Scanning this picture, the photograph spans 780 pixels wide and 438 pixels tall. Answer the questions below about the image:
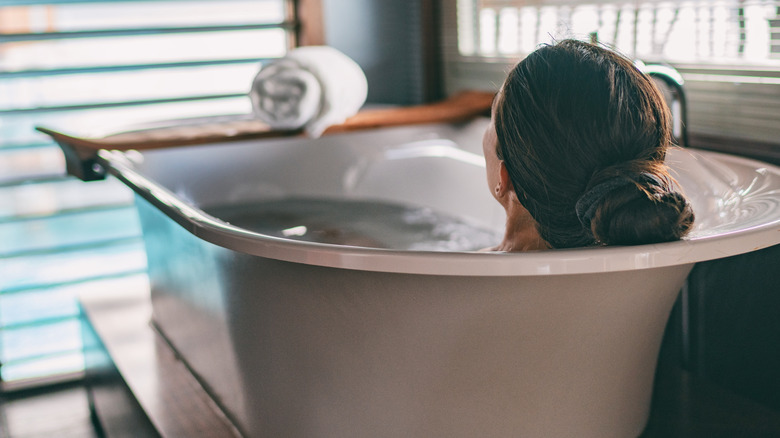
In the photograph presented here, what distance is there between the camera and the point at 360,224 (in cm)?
236

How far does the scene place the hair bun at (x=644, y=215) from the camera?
0.95 m

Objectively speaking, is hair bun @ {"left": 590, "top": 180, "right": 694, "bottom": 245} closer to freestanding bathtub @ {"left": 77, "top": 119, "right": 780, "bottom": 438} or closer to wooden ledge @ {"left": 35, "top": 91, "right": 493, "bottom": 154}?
freestanding bathtub @ {"left": 77, "top": 119, "right": 780, "bottom": 438}

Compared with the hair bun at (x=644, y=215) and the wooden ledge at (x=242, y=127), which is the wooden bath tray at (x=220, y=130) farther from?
the hair bun at (x=644, y=215)

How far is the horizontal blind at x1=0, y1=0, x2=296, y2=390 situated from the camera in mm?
2668

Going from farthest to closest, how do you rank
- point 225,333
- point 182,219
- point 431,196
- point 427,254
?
point 431,196 → point 225,333 → point 182,219 → point 427,254

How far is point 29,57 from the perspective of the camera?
268cm

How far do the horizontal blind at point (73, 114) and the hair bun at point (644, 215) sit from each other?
1.89m

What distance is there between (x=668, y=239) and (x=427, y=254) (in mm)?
304

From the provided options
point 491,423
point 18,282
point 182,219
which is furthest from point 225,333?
point 18,282

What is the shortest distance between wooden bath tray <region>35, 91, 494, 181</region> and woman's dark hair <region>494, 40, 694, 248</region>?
1.39 m

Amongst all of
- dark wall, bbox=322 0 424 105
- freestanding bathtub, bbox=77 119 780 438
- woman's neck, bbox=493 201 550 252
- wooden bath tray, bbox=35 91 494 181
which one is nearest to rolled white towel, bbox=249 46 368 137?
wooden bath tray, bbox=35 91 494 181

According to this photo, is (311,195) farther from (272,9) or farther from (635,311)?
(635,311)

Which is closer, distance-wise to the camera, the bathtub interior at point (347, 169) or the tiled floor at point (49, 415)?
the tiled floor at point (49, 415)

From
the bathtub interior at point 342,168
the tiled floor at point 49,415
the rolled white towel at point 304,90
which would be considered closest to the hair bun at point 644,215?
the bathtub interior at point 342,168
